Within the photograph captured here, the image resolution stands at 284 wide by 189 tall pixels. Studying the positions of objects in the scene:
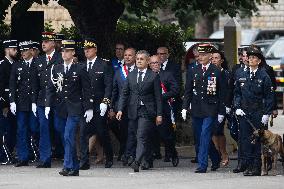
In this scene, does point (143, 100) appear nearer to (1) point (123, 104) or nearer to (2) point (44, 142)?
(1) point (123, 104)

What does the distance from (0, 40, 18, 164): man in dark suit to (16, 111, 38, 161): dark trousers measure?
32cm

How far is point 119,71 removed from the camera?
2005 centimetres

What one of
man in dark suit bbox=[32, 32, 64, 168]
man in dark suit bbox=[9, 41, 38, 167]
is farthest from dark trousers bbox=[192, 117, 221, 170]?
man in dark suit bbox=[9, 41, 38, 167]

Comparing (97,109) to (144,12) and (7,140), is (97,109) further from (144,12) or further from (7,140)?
(144,12)

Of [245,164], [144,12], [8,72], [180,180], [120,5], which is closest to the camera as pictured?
[180,180]

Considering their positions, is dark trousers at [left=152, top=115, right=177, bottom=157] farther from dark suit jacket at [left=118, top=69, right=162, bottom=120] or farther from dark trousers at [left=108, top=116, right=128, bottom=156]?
dark suit jacket at [left=118, top=69, right=162, bottom=120]

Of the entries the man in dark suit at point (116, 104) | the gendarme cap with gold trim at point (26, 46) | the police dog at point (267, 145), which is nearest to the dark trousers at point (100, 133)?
the man in dark suit at point (116, 104)

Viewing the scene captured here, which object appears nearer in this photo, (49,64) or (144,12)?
(49,64)

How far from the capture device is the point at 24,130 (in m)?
19.8

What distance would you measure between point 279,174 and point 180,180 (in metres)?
1.70

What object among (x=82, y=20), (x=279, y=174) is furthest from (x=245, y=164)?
(x=82, y=20)

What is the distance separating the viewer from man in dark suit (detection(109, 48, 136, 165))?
19.7 meters

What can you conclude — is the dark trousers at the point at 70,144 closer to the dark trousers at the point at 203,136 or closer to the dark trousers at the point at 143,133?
the dark trousers at the point at 143,133

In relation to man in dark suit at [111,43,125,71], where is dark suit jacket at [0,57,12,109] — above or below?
below
